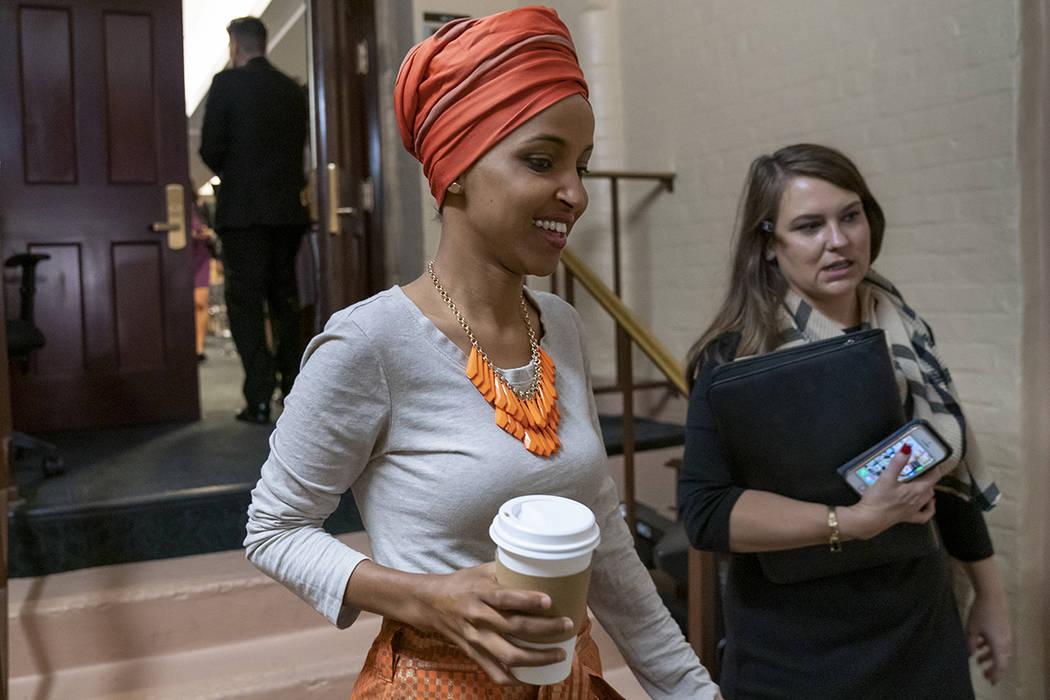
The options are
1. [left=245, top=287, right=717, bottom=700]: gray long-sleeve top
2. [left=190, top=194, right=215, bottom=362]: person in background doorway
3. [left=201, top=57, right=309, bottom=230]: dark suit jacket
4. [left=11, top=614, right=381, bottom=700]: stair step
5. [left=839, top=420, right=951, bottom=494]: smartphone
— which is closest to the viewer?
[left=245, top=287, right=717, bottom=700]: gray long-sleeve top

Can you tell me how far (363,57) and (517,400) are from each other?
3117 millimetres

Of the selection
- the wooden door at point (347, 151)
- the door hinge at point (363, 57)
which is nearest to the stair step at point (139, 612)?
the wooden door at point (347, 151)

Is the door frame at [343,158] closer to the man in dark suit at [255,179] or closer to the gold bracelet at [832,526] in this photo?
the man in dark suit at [255,179]

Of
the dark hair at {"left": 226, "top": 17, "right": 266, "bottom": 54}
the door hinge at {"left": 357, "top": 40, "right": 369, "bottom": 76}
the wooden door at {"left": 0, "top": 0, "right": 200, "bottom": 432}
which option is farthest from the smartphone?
the wooden door at {"left": 0, "top": 0, "right": 200, "bottom": 432}

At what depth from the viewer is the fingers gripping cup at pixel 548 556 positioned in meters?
0.56

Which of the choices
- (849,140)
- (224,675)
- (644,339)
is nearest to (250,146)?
(644,339)

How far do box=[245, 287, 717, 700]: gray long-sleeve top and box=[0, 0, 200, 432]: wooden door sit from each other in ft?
10.8

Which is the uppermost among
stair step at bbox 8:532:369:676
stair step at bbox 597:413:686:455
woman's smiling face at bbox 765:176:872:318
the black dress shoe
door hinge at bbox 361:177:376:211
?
door hinge at bbox 361:177:376:211

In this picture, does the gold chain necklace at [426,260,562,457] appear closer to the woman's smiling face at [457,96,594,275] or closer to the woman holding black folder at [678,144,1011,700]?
the woman's smiling face at [457,96,594,275]

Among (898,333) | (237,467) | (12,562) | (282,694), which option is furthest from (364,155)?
(898,333)

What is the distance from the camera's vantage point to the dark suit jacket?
11.2 feet

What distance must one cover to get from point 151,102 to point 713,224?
2.51 meters

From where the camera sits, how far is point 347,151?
11.1 ft

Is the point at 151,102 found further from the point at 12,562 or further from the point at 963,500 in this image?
the point at 963,500
